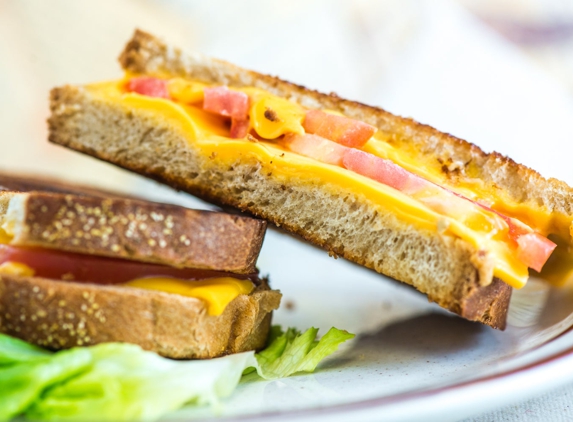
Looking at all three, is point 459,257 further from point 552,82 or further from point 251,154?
point 552,82

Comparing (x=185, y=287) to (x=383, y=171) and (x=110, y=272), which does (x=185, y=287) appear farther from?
(x=383, y=171)

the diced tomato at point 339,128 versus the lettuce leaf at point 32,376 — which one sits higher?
the diced tomato at point 339,128

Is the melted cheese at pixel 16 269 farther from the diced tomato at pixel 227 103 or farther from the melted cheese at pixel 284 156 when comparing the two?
the diced tomato at pixel 227 103

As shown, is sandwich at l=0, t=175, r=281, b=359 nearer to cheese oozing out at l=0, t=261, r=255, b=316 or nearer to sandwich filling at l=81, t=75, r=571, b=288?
cheese oozing out at l=0, t=261, r=255, b=316

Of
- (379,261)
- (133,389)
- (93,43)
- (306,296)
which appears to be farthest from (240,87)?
(93,43)

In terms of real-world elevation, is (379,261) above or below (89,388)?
above

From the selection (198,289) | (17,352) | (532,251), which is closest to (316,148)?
(198,289)

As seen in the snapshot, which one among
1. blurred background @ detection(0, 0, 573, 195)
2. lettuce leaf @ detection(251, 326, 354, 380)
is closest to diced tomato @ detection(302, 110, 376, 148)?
lettuce leaf @ detection(251, 326, 354, 380)

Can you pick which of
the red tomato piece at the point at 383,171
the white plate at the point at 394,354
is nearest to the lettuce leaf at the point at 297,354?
the white plate at the point at 394,354
